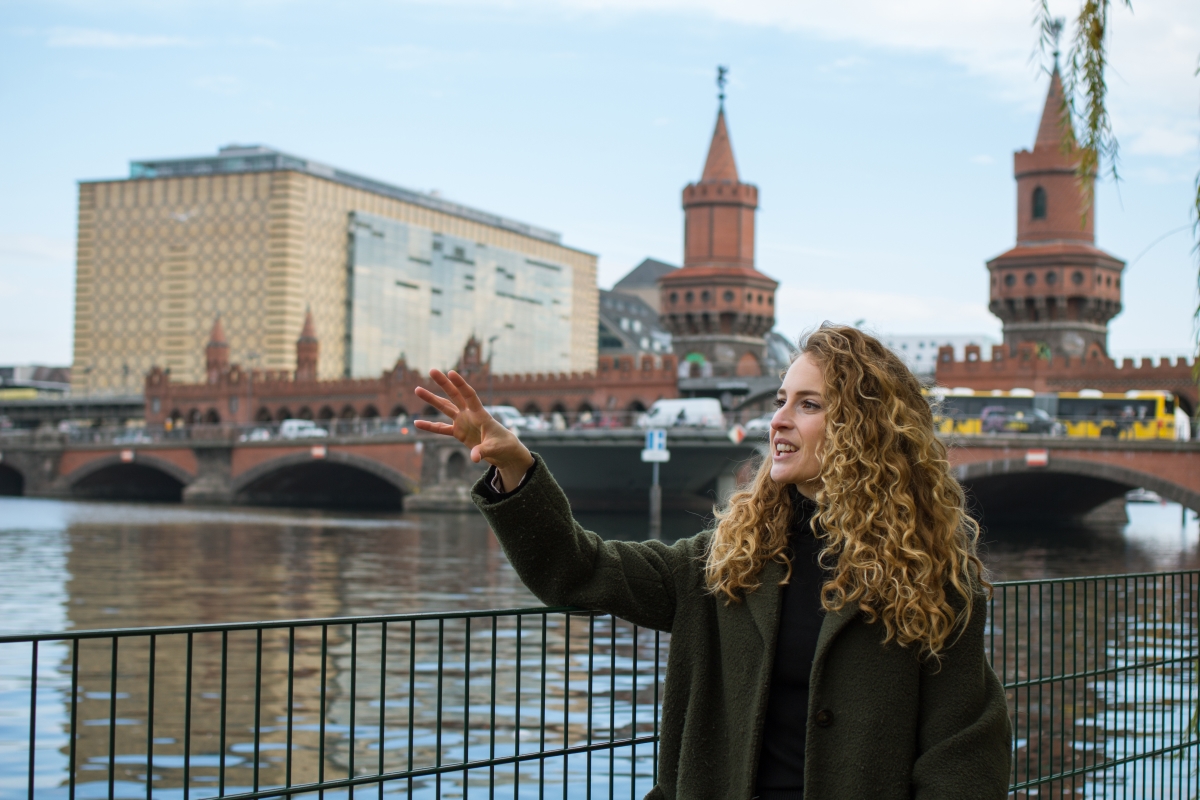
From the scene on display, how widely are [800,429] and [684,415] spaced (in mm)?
45667

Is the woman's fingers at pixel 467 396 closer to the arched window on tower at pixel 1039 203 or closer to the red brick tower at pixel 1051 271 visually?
the red brick tower at pixel 1051 271

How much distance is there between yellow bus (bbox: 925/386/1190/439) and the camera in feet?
141

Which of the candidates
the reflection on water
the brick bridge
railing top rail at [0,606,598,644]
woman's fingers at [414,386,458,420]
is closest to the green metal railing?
the reflection on water

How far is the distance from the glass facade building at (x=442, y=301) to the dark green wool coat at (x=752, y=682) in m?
90.3

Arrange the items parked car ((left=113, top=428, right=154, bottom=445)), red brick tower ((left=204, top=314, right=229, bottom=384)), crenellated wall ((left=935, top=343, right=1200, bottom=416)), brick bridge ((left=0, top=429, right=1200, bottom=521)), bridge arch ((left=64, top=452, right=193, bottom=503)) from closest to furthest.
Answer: brick bridge ((left=0, top=429, right=1200, bottom=521)), crenellated wall ((left=935, top=343, right=1200, bottom=416)), parked car ((left=113, top=428, right=154, bottom=445)), bridge arch ((left=64, top=452, right=193, bottom=503)), red brick tower ((left=204, top=314, right=229, bottom=384))

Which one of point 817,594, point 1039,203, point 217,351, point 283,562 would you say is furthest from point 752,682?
point 217,351

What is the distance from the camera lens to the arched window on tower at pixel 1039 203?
5844 centimetres

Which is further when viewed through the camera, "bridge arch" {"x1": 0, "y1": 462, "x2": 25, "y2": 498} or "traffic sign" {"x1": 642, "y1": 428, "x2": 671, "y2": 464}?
"bridge arch" {"x1": 0, "y1": 462, "x2": 25, "y2": 498}

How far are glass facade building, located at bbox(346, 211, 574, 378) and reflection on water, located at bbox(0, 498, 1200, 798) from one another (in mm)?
61660

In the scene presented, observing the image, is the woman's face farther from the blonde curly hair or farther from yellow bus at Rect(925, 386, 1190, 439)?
yellow bus at Rect(925, 386, 1190, 439)

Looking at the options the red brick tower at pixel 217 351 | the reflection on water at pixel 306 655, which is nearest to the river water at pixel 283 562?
the reflection on water at pixel 306 655

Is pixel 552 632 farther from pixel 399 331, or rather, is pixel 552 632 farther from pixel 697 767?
pixel 399 331

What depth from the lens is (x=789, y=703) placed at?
2688 millimetres

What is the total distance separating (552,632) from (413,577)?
7.40 metres
